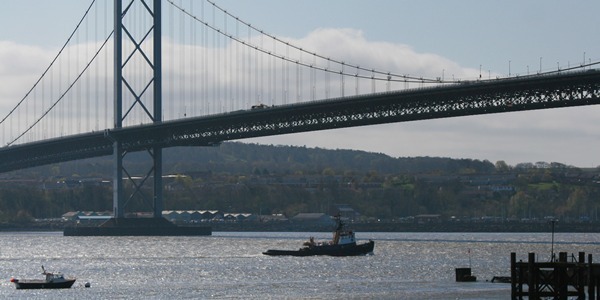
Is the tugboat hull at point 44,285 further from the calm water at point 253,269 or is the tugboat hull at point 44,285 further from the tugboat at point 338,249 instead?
the tugboat at point 338,249

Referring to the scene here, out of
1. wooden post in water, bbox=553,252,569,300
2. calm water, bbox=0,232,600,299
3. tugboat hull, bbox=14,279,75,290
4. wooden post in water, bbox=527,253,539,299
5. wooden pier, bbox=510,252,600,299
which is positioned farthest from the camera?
tugboat hull, bbox=14,279,75,290

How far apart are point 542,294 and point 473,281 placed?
60.0 feet

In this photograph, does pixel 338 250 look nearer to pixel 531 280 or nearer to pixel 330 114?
pixel 330 114

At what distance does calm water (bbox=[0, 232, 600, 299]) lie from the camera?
81188 mm

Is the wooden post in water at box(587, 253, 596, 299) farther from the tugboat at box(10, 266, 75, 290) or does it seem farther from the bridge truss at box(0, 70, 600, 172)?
the bridge truss at box(0, 70, 600, 172)

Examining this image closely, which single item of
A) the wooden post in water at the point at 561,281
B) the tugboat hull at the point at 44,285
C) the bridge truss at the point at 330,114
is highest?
the bridge truss at the point at 330,114

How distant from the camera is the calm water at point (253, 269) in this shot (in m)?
81.2

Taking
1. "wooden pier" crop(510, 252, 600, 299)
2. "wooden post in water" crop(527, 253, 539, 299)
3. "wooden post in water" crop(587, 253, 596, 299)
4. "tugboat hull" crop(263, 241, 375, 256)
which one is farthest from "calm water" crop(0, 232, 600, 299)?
Answer: "wooden post in water" crop(587, 253, 596, 299)

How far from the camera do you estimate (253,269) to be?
3999 inches

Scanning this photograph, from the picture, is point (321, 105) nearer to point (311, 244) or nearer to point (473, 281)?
point (311, 244)

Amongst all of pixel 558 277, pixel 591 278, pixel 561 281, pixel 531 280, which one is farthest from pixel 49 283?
pixel 591 278

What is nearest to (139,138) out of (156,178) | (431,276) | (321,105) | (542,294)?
(156,178)

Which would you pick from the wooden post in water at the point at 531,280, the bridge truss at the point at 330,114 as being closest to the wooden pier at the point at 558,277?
the wooden post in water at the point at 531,280

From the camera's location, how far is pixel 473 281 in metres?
87.2
